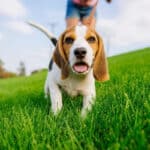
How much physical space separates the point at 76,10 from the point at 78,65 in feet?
9.66

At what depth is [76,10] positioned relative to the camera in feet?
27.8

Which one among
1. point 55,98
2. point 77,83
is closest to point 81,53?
point 77,83

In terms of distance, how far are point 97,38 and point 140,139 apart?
294cm

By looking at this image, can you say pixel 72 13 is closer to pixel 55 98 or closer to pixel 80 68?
pixel 55 98

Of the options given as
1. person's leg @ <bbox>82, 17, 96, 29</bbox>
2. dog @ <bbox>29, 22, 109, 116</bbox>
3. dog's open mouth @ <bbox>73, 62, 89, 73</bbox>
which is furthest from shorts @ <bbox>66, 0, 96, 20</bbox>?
dog's open mouth @ <bbox>73, 62, 89, 73</bbox>

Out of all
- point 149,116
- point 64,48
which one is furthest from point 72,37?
point 149,116

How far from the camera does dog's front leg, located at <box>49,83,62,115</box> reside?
20.2 feet

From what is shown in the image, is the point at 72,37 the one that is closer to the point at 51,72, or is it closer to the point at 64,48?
the point at 64,48

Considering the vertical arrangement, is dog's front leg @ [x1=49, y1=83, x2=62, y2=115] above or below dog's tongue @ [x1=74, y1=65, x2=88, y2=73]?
below

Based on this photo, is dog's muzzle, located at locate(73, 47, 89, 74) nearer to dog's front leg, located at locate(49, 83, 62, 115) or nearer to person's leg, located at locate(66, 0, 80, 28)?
dog's front leg, located at locate(49, 83, 62, 115)

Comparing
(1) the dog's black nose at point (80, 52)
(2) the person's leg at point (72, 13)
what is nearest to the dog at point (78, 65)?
(1) the dog's black nose at point (80, 52)

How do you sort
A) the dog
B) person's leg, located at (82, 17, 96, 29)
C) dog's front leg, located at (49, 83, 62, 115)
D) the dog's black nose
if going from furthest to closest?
1. person's leg, located at (82, 17, 96, 29)
2. dog's front leg, located at (49, 83, 62, 115)
3. the dog
4. the dog's black nose

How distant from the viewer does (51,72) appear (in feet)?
22.2

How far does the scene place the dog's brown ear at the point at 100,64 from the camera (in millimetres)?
6055
